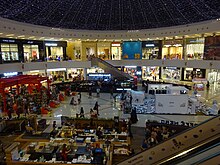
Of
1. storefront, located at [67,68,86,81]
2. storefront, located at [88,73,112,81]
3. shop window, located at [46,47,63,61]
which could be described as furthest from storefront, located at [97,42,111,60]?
storefront, located at [88,73,112,81]

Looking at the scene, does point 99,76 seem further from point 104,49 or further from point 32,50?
point 32,50

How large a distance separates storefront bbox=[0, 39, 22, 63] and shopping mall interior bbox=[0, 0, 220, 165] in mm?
131

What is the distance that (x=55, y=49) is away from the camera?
111 ft

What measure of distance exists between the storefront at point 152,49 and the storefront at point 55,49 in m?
14.3

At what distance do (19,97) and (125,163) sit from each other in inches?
659

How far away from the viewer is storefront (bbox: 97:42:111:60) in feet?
119

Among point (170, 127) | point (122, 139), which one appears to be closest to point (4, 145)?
point (122, 139)

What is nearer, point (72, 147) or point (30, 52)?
point (72, 147)

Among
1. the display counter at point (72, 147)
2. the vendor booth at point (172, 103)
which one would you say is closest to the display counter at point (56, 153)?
the display counter at point (72, 147)

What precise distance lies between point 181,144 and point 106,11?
19361 mm

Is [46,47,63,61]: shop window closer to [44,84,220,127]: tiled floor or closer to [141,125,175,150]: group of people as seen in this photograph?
[44,84,220,127]: tiled floor

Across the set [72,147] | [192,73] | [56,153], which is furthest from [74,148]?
[192,73]

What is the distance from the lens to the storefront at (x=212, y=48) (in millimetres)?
25978

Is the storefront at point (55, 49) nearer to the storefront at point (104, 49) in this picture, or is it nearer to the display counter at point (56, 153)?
the storefront at point (104, 49)
